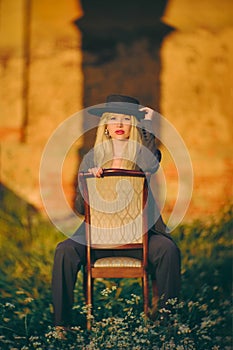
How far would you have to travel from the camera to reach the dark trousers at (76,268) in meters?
4.65

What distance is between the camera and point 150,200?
479cm

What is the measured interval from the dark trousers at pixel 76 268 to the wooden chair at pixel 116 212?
0.08m

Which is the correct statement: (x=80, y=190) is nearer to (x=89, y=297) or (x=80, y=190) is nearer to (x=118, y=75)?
(x=89, y=297)

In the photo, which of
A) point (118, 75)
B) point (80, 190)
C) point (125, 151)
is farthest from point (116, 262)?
point (118, 75)

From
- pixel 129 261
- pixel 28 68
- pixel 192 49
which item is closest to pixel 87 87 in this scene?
pixel 28 68

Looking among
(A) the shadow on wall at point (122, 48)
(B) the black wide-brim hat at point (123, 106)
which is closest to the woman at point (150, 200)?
(B) the black wide-brim hat at point (123, 106)

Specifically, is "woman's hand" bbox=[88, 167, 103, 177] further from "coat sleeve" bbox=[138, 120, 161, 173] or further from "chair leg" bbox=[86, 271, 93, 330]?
"chair leg" bbox=[86, 271, 93, 330]

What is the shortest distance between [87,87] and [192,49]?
3.03 ft

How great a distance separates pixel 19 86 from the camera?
6.02m

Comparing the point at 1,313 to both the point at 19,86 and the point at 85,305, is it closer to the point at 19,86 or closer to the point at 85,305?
the point at 85,305

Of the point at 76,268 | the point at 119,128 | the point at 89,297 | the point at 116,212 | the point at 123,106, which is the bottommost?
the point at 89,297

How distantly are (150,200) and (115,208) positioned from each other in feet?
0.85

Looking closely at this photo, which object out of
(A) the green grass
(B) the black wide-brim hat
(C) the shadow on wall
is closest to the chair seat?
(A) the green grass

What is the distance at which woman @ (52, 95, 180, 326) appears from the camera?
184 inches
